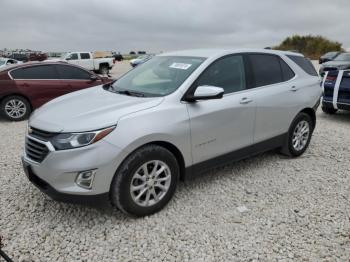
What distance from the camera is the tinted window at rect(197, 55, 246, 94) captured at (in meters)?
3.71

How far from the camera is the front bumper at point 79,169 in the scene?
2826 millimetres

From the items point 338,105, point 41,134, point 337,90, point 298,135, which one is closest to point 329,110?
point 338,105

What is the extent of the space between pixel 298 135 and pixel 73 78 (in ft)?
19.4

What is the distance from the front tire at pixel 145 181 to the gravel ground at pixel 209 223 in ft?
0.53

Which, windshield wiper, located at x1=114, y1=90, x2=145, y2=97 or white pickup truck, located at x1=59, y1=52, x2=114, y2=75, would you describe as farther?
white pickup truck, located at x1=59, y1=52, x2=114, y2=75

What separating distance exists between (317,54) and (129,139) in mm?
46383

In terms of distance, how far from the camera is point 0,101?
782 centimetres

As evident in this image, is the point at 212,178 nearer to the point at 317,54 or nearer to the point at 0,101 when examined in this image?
the point at 0,101

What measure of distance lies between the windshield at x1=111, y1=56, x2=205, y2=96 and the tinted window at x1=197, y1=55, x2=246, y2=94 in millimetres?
158

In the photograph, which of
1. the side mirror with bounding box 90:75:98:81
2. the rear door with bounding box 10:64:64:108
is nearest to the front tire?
the rear door with bounding box 10:64:64:108

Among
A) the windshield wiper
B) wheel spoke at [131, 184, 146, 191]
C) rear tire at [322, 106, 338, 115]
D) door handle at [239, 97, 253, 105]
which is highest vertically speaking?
the windshield wiper

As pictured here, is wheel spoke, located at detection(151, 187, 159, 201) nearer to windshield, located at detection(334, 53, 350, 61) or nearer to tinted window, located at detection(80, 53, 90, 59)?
windshield, located at detection(334, 53, 350, 61)

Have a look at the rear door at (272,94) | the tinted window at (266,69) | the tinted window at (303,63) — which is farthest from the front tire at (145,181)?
the tinted window at (303,63)

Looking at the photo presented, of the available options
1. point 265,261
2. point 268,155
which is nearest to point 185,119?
point 265,261
